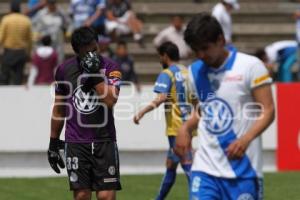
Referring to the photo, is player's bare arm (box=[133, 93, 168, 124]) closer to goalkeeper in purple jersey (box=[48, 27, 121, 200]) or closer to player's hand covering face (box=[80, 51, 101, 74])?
goalkeeper in purple jersey (box=[48, 27, 121, 200])

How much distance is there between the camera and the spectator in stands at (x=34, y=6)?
22.1 meters

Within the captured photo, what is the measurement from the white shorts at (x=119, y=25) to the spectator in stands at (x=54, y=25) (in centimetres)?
90

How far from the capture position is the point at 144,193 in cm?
1416

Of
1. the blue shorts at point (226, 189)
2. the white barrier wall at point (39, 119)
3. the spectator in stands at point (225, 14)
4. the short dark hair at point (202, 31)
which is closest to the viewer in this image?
the short dark hair at point (202, 31)

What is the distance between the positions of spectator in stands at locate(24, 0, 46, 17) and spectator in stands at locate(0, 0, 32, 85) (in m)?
2.08

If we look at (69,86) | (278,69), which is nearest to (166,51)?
(69,86)

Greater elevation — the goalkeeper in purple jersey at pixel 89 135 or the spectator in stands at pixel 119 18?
the spectator in stands at pixel 119 18

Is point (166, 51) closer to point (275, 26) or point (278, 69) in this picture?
point (278, 69)

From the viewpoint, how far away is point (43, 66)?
64.5ft

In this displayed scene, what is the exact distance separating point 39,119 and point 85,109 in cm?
820

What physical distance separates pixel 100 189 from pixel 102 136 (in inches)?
19.2

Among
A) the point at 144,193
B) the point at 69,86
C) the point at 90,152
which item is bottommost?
the point at 144,193

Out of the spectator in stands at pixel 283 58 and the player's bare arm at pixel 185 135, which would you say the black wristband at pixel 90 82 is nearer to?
the player's bare arm at pixel 185 135

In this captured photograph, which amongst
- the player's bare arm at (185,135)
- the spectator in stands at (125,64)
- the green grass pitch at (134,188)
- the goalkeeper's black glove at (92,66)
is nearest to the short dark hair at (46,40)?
the spectator in stands at (125,64)
